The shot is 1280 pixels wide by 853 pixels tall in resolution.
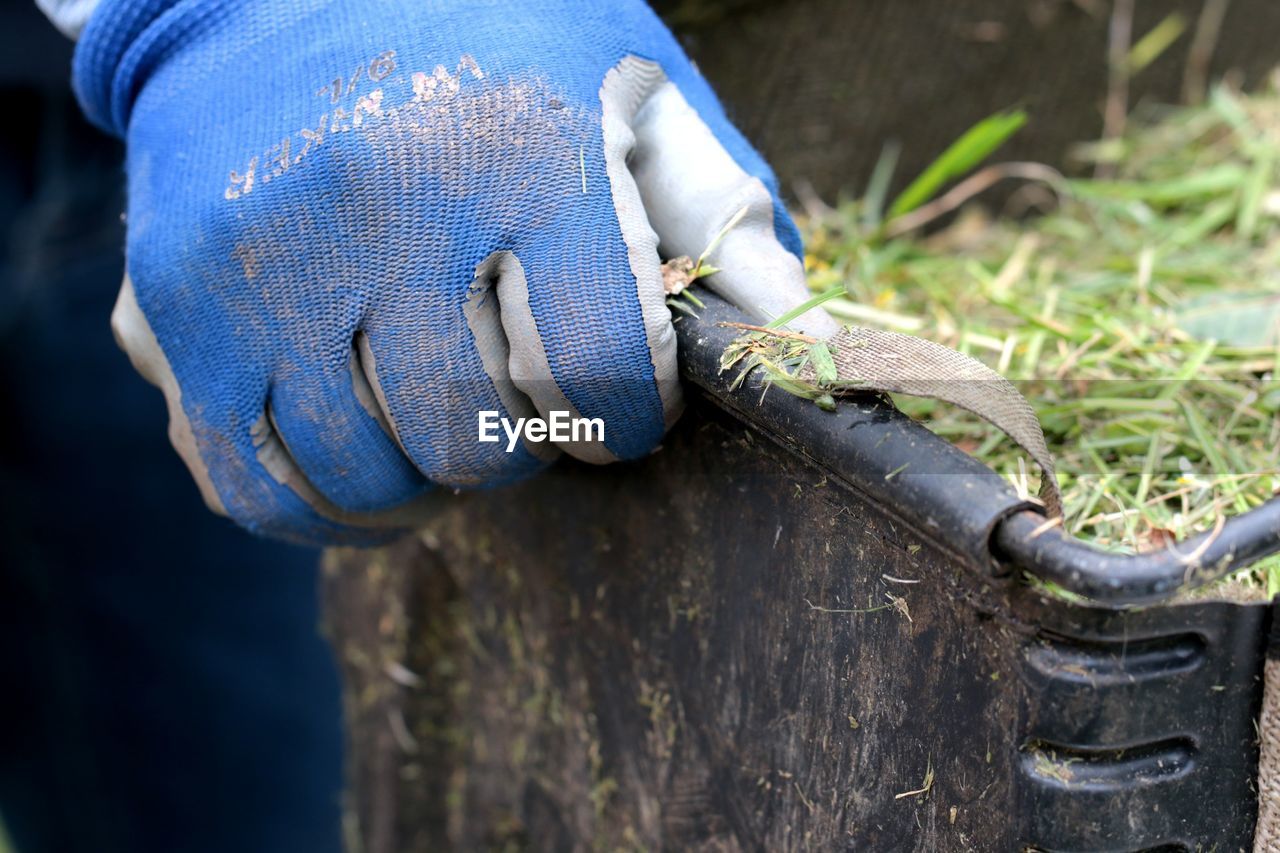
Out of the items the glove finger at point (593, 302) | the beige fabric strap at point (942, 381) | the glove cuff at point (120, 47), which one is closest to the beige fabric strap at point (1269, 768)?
the beige fabric strap at point (942, 381)

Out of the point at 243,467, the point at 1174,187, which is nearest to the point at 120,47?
the point at 243,467

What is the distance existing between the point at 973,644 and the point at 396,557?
38.0 inches

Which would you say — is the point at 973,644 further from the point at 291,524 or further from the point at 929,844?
the point at 291,524

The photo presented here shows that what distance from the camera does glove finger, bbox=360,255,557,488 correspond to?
2.67ft

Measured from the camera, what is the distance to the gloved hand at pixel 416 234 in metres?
0.79

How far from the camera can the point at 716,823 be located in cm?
99

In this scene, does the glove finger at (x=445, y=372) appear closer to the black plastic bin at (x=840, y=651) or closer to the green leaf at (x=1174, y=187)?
the black plastic bin at (x=840, y=651)

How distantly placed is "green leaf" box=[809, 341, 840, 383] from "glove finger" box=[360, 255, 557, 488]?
8.6 inches

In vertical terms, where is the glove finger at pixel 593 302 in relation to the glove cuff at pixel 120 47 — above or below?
below

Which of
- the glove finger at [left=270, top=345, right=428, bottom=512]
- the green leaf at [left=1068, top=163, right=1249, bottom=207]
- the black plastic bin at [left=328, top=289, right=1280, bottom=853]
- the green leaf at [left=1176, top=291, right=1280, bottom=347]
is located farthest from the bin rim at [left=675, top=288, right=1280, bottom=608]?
the green leaf at [left=1068, top=163, right=1249, bottom=207]

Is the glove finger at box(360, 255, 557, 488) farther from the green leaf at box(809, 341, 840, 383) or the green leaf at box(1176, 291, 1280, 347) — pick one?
the green leaf at box(1176, 291, 1280, 347)

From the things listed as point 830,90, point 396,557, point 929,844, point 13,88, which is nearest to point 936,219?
point 830,90

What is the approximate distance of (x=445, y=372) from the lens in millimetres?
825

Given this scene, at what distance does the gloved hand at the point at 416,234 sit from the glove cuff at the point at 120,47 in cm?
2
